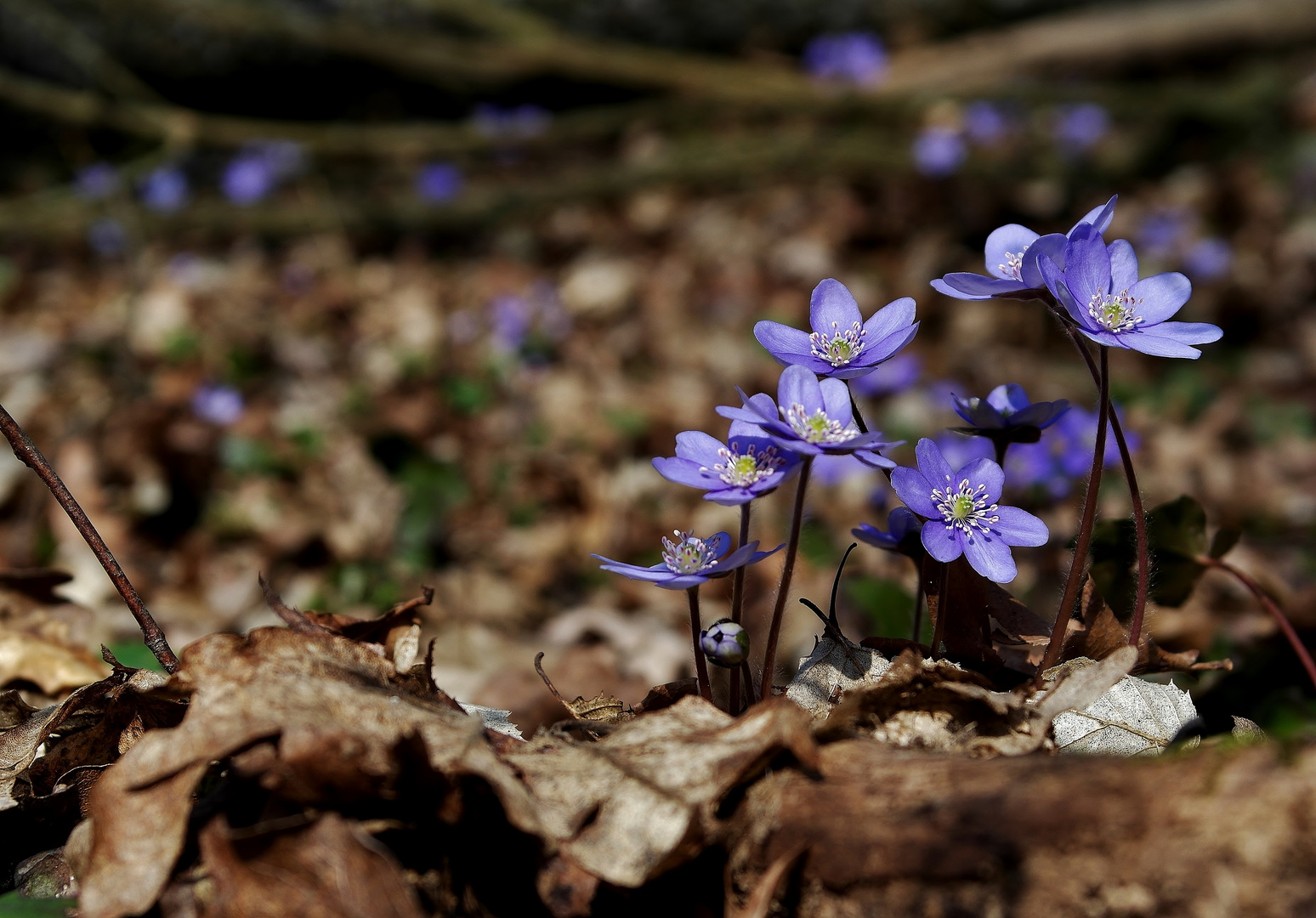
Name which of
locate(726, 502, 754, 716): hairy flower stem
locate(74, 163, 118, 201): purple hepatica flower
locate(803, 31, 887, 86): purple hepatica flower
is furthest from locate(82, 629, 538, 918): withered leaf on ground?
locate(803, 31, 887, 86): purple hepatica flower

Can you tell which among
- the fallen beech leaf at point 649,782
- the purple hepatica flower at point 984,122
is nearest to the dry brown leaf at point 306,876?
the fallen beech leaf at point 649,782

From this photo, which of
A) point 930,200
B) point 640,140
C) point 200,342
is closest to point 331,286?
point 200,342

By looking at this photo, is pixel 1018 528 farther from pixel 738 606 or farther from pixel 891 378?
pixel 891 378

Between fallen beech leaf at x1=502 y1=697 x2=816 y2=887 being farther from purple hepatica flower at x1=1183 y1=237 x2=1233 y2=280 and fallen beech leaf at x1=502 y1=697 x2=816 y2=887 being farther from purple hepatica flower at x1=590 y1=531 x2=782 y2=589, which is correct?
purple hepatica flower at x1=1183 y1=237 x2=1233 y2=280

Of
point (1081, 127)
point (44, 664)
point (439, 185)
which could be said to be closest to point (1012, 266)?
point (44, 664)

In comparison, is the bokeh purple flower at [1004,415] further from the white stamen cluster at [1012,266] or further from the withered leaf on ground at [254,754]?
the withered leaf on ground at [254,754]

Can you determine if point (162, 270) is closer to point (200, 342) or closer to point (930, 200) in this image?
point (200, 342)

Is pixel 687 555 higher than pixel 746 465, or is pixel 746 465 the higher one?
pixel 746 465
